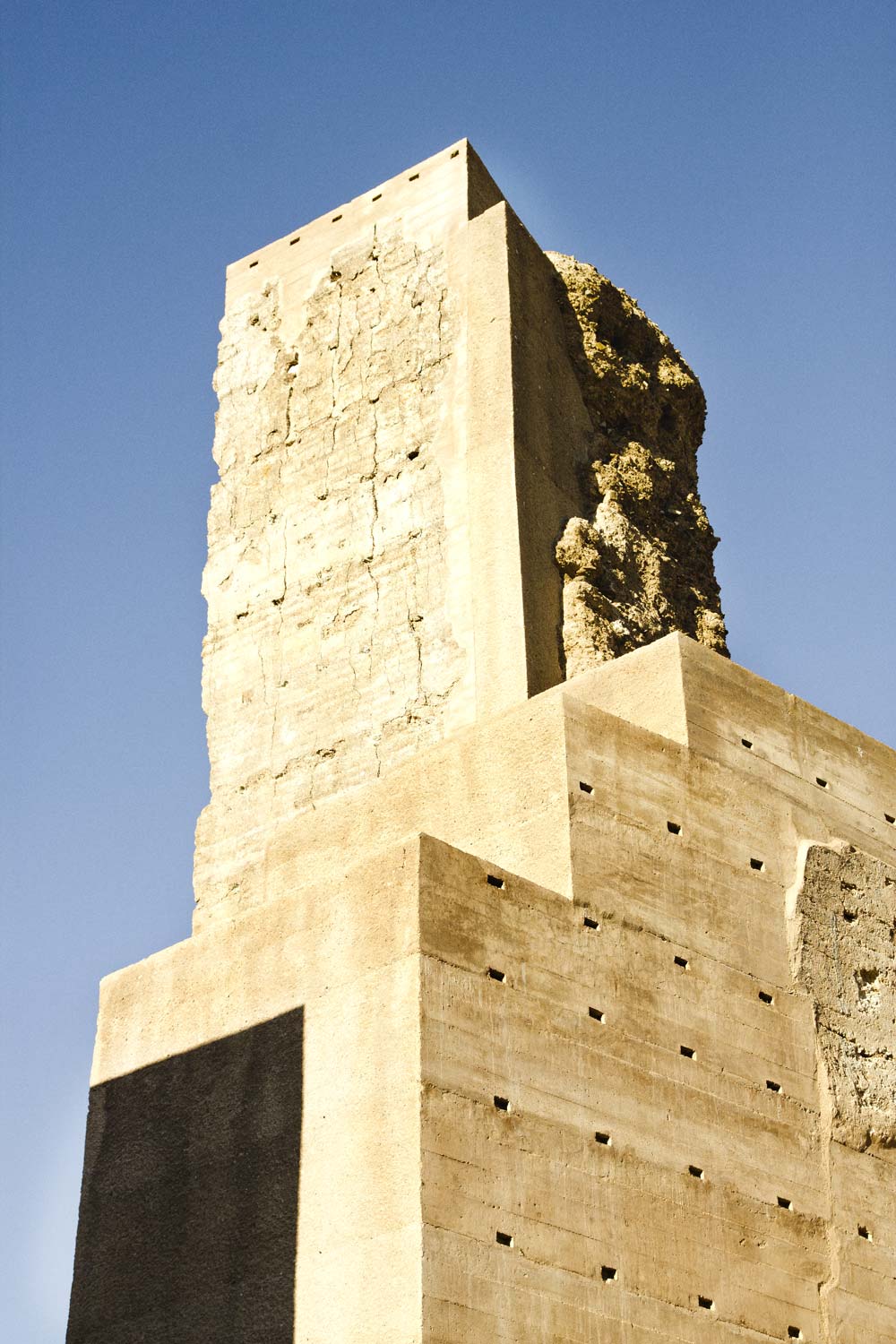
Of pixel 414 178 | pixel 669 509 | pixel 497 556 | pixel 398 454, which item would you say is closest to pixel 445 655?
pixel 497 556

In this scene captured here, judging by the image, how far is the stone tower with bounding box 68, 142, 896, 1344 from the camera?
1141 cm

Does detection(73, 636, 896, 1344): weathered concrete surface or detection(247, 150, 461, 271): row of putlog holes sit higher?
detection(247, 150, 461, 271): row of putlog holes

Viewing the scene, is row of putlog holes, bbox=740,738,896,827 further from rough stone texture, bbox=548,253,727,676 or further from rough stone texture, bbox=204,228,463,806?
rough stone texture, bbox=204,228,463,806

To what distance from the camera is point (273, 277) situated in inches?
711

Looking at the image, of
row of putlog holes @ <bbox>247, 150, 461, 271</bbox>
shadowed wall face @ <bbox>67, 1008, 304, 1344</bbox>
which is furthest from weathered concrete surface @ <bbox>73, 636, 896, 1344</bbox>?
row of putlog holes @ <bbox>247, 150, 461, 271</bbox>

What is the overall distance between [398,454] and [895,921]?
5143 millimetres

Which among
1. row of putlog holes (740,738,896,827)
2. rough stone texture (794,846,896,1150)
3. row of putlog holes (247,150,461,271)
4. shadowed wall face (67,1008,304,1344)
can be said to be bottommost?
shadowed wall face (67,1008,304,1344)

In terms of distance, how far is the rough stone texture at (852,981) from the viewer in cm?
1327

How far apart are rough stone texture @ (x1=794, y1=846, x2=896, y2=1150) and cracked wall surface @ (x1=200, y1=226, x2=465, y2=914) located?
9.63 ft

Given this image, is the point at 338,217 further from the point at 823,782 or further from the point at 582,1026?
the point at 582,1026

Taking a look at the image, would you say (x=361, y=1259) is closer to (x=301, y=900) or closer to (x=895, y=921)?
(x=301, y=900)

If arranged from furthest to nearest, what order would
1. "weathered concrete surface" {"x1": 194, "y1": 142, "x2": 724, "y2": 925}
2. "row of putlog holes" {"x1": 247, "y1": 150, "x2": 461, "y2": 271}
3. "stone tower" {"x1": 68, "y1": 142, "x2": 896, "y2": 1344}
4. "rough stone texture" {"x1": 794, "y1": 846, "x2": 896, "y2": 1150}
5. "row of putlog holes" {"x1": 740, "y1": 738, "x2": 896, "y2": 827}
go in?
"row of putlog holes" {"x1": 247, "y1": 150, "x2": 461, "y2": 271}
"weathered concrete surface" {"x1": 194, "y1": 142, "x2": 724, "y2": 925}
"row of putlog holes" {"x1": 740, "y1": 738, "x2": 896, "y2": 827}
"rough stone texture" {"x1": 794, "y1": 846, "x2": 896, "y2": 1150}
"stone tower" {"x1": 68, "y1": 142, "x2": 896, "y2": 1344}

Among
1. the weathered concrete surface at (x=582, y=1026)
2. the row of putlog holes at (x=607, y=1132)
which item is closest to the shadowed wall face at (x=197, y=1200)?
the weathered concrete surface at (x=582, y=1026)

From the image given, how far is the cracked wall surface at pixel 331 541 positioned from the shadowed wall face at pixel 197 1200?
3179mm
